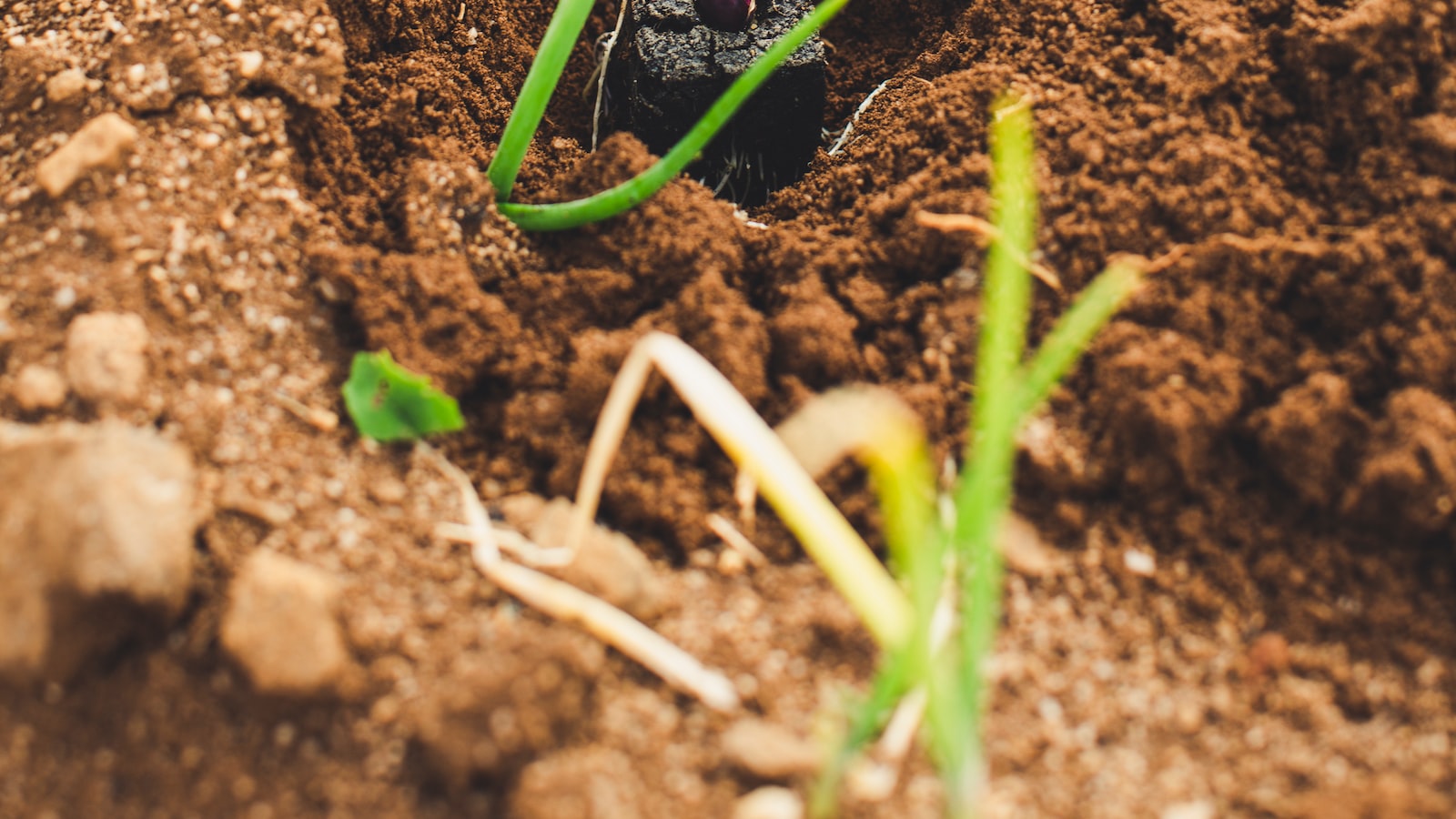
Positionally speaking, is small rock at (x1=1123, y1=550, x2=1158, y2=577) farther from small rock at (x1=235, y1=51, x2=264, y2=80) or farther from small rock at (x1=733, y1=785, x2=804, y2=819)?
small rock at (x1=235, y1=51, x2=264, y2=80)

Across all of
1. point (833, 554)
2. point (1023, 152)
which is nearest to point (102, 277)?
point (833, 554)

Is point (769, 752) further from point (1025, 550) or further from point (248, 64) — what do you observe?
point (248, 64)

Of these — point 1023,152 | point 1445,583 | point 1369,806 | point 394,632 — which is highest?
point 1023,152

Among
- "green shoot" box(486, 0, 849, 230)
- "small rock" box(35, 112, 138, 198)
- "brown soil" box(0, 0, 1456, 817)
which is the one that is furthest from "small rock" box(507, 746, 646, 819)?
"small rock" box(35, 112, 138, 198)

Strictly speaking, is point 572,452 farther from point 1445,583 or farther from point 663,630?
point 1445,583

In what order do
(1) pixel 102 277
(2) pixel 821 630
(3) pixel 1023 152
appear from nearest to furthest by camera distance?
(2) pixel 821 630
(1) pixel 102 277
(3) pixel 1023 152

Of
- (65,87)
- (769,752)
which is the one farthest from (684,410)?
(65,87)
